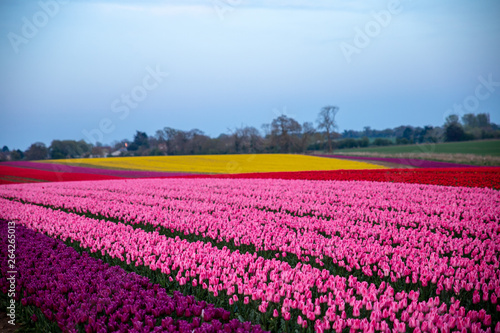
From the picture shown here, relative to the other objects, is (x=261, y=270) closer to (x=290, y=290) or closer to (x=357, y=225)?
(x=290, y=290)

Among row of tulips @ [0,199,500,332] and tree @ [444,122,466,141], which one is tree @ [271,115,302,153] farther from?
row of tulips @ [0,199,500,332]

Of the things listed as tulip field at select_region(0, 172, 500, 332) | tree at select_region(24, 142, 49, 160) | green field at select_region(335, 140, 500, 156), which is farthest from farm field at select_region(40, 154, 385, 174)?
tree at select_region(24, 142, 49, 160)

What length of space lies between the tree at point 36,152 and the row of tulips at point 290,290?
66.8 metres

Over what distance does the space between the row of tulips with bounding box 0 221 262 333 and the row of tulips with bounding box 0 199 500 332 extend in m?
0.46

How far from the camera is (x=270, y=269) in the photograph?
535 cm

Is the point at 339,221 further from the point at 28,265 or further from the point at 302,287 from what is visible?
the point at 28,265

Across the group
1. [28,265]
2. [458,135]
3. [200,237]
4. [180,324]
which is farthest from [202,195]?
[458,135]

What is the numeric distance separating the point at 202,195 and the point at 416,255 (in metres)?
8.72

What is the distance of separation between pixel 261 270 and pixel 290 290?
87cm

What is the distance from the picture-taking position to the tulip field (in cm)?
373

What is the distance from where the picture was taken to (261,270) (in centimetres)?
513

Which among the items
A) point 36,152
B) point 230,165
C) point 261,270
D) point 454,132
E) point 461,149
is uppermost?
point 454,132

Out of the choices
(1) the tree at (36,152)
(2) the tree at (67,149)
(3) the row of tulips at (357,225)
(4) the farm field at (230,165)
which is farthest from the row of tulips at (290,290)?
(1) the tree at (36,152)

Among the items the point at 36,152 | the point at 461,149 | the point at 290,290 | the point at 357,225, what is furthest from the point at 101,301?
the point at 36,152
